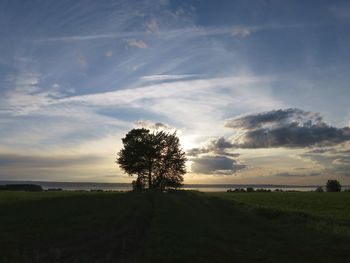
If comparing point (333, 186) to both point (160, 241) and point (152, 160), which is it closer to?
point (152, 160)

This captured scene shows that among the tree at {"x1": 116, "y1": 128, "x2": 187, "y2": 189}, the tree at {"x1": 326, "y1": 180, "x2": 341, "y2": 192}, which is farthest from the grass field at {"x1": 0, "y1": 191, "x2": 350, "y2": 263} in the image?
the tree at {"x1": 326, "y1": 180, "x2": 341, "y2": 192}

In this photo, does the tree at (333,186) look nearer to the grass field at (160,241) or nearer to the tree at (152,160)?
the tree at (152,160)

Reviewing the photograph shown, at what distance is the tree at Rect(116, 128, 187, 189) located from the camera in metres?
85.4

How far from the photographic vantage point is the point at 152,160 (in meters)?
86.8

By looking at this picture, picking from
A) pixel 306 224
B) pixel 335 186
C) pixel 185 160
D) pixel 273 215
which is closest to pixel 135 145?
pixel 185 160

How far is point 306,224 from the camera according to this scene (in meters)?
23.7

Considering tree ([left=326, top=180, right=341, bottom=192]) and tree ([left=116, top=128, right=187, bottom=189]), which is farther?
tree ([left=326, top=180, right=341, bottom=192])

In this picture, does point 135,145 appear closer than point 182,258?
No

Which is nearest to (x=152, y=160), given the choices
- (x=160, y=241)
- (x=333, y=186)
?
(x=160, y=241)

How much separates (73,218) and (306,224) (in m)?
14.1

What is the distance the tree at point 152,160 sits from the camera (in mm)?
85375

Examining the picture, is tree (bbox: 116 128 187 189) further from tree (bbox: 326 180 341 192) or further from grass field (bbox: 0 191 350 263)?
tree (bbox: 326 180 341 192)

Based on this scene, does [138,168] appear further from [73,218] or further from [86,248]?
[86,248]

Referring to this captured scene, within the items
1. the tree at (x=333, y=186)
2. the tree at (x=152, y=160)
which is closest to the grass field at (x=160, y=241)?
the tree at (x=152, y=160)
